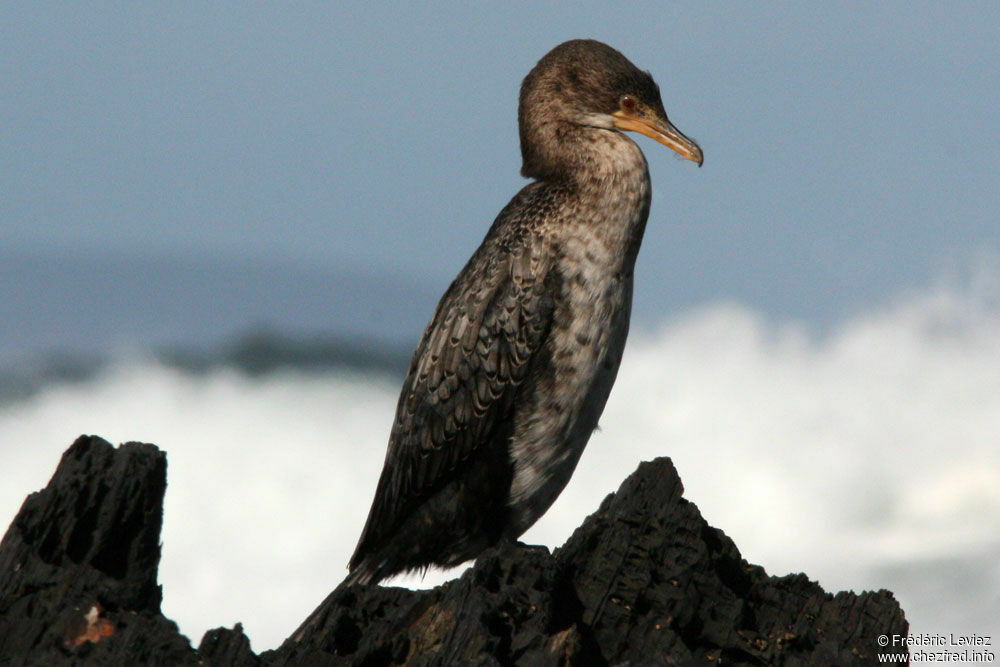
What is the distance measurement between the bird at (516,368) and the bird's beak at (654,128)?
0.17 m

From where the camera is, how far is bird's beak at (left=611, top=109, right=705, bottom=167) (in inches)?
290

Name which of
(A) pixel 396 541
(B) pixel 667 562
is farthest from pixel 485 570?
(A) pixel 396 541

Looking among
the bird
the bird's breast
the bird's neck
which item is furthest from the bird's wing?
the bird's neck

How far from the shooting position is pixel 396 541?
7066 millimetres

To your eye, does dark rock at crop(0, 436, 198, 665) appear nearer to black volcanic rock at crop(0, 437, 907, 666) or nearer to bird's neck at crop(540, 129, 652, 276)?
black volcanic rock at crop(0, 437, 907, 666)

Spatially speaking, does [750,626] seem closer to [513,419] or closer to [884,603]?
[884,603]

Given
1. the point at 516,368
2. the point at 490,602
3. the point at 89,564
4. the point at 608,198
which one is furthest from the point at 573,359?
the point at 89,564

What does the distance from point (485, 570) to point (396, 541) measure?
2517mm

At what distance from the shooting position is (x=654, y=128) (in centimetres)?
739

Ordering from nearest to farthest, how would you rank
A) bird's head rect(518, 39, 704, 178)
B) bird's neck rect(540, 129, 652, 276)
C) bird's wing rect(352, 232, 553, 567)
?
bird's wing rect(352, 232, 553, 567), bird's neck rect(540, 129, 652, 276), bird's head rect(518, 39, 704, 178)

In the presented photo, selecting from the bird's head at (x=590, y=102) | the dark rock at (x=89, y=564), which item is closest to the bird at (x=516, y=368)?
the bird's head at (x=590, y=102)

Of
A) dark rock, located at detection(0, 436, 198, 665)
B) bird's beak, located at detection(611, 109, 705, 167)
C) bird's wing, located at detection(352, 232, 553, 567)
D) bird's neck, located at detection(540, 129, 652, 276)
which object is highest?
bird's beak, located at detection(611, 109, 705, 167)

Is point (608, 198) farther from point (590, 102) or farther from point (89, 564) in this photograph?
point (89, 564)

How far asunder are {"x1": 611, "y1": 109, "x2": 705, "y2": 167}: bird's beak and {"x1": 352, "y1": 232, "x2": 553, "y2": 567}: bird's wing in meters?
1.17
